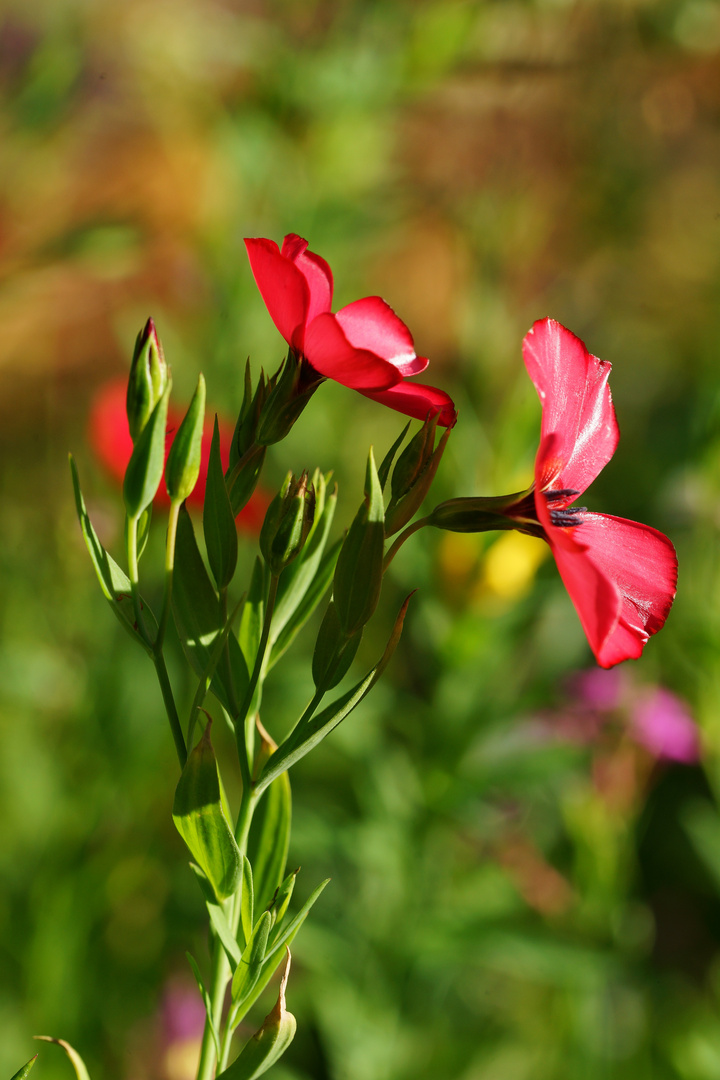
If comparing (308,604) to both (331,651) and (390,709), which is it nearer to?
(331,651)

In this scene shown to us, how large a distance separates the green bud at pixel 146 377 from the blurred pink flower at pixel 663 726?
795mm

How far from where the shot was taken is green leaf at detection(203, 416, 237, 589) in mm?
377

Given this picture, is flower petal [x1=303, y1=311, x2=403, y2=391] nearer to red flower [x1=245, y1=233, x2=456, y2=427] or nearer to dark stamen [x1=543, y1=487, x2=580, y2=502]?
red flower [x1=245, y1=233, x2=456, y2=427]

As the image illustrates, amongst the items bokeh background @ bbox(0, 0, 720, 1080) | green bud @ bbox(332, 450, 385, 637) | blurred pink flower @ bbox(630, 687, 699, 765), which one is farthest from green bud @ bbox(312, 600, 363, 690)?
blurred pink flower @ bbox(630, 687, 699, 765)

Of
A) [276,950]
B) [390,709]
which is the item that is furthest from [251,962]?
[390,709]

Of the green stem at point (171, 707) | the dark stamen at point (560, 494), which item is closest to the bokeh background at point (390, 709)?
the dark stamen at point (560, 494)

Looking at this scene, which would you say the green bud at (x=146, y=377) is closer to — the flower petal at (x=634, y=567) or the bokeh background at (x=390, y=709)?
the flower petal at (x=634, y=567)

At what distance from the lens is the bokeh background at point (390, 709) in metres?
0.97

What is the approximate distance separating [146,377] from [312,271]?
8 centimetres

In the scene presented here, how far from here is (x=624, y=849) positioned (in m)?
1.04

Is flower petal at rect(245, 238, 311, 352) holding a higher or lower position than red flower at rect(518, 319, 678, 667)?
higher

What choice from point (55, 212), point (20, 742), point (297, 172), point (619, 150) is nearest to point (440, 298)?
point (619, 150)

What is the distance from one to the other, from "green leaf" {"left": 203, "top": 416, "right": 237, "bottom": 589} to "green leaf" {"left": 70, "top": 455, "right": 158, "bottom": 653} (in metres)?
0.04

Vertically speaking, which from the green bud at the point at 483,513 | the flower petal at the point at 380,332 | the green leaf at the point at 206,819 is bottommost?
the green leaf at the point at 206,819
